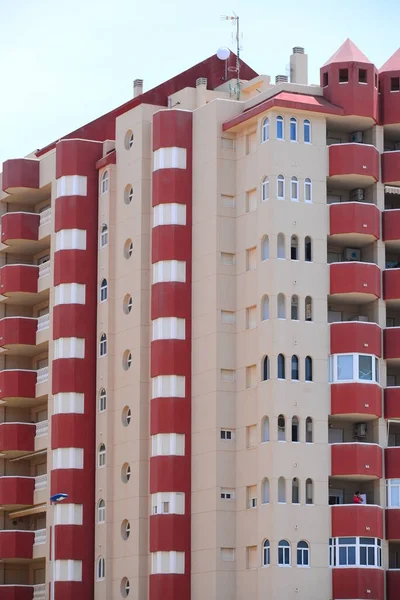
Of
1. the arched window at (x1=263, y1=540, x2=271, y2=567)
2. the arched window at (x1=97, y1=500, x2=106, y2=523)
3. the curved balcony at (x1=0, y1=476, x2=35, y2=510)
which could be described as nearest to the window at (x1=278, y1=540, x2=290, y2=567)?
the arched window at (x1=263, y1=540, x2=271, y2=567)

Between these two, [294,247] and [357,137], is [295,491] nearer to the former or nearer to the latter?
[294,247]

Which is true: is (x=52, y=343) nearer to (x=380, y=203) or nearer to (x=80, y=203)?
(x=80, y=203)

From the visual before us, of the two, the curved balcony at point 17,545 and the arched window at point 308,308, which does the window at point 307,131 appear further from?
the curved balcony at point 17,545

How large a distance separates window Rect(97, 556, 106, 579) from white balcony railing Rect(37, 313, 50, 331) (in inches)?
624

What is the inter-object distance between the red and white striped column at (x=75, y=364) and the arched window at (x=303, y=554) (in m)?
15.8

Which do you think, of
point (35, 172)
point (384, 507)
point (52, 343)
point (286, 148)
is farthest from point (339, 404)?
point (35, 172)

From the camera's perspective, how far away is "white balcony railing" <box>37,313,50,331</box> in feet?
374

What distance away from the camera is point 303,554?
314ft

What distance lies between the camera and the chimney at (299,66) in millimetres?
110688

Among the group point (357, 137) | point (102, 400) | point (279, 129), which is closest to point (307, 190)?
point (279, 129)

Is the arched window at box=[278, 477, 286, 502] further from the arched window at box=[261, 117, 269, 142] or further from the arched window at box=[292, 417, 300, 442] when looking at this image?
the arched window at box=[261, 117, 269, 142]

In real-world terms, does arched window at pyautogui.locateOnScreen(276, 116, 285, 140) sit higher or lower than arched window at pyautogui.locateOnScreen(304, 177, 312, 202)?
higher

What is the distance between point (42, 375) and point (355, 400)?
2457 cm

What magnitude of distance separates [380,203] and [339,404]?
1158cm
